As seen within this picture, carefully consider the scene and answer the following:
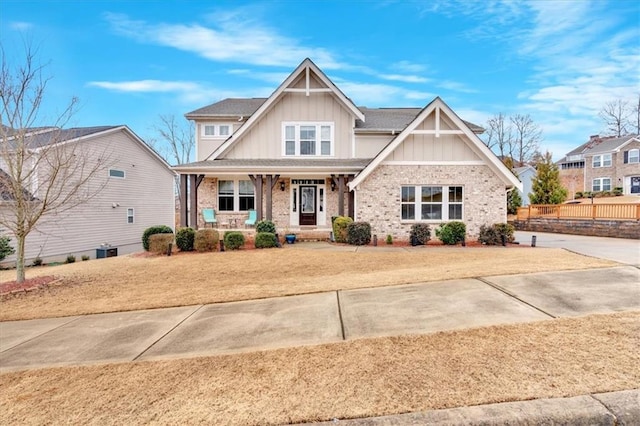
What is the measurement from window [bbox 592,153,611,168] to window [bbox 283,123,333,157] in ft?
126

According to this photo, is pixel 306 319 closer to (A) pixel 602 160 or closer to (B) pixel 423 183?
(B) pixel 423 183

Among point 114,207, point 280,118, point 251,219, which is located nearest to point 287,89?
point 280,118

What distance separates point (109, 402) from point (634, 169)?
48666 millimetres

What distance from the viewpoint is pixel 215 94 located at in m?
40.5

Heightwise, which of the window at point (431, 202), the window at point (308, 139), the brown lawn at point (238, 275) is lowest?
the brown lawn at point (238, 275)

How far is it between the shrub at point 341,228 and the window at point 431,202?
251cm

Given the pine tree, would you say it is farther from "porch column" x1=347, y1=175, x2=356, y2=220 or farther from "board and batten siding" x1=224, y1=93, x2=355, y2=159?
"porch column" x1=347, y1=175, x2=356, y2=220

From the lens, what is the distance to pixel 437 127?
50.0 ft

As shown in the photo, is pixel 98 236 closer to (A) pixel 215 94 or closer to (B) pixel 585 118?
(A) pixel 215 94

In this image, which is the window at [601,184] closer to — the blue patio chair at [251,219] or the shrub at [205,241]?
the blue patio chair at [251,219]

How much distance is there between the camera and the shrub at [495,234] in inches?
580

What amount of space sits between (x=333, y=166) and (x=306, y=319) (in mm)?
11461

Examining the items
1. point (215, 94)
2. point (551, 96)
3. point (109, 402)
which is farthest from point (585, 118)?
point (109, 402)

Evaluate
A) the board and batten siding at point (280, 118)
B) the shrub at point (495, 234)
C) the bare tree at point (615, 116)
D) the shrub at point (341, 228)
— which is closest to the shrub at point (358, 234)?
the shrub at point (341, 228)
